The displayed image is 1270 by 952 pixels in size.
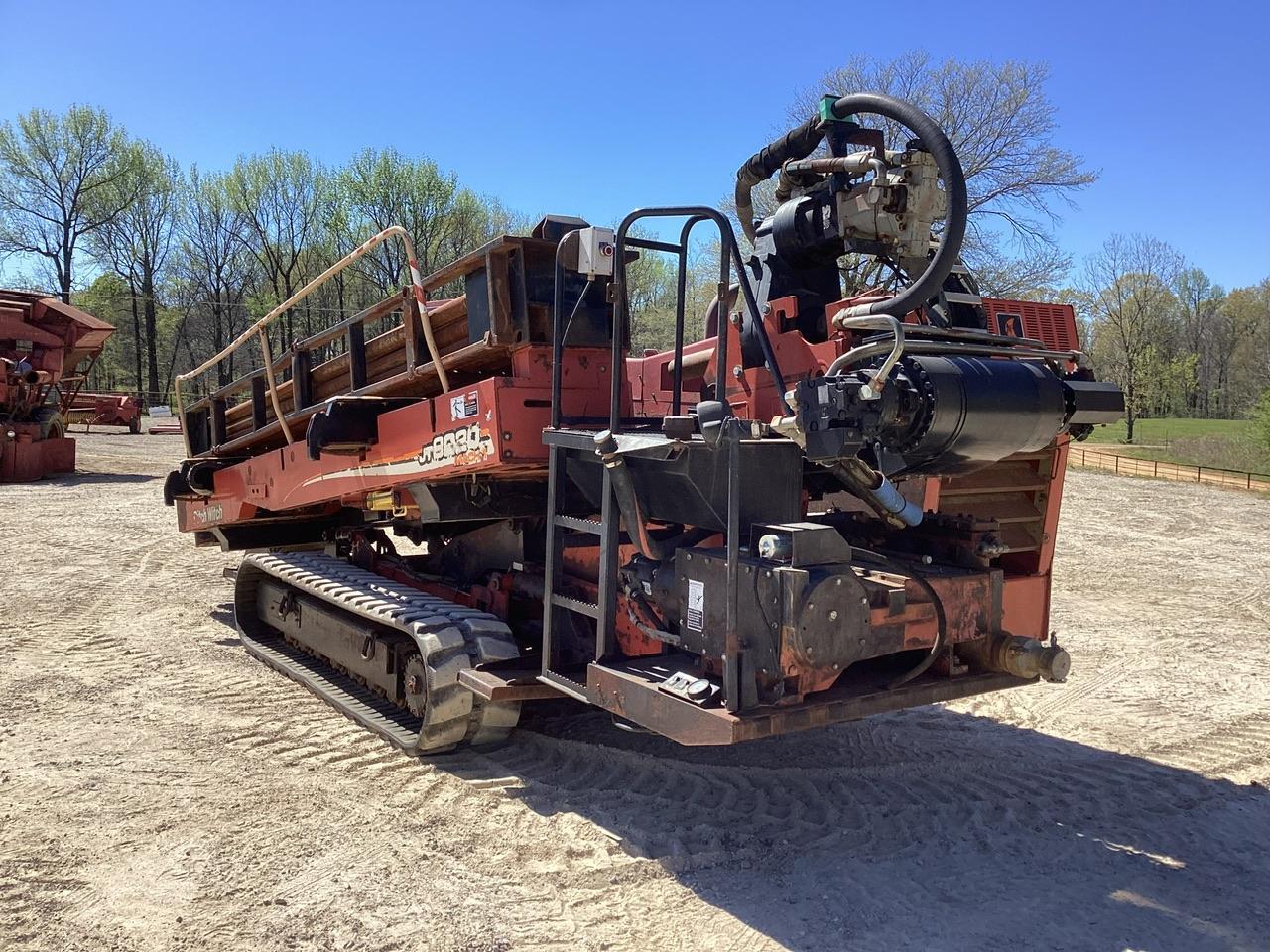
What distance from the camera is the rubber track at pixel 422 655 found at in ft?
14.6

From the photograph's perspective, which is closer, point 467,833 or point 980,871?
point 980,871

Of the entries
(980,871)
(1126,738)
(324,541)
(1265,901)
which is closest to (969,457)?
(980,871)

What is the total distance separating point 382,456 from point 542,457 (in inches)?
46.5

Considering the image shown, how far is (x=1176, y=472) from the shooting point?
66.9 ft

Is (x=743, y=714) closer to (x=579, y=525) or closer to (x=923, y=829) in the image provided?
(x=579, y=525)

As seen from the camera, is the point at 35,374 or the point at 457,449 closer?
the point at 457,449

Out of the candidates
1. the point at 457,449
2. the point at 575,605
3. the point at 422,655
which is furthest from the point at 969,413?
the point at 422,655

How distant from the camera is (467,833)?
3867mm

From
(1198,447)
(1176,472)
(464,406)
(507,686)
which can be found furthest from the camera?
(1198,447)

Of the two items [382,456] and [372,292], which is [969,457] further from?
[372,292]

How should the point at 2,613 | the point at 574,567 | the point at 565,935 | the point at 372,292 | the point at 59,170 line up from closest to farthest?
the point at 565,935 < the point at 574,567 < the point at 2,613 < the point at 59,170 < the point at 372,292

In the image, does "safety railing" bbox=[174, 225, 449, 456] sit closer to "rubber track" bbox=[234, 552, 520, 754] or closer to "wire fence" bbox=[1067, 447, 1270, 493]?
"rubber track" bbox=[234, 552, 520, 754]

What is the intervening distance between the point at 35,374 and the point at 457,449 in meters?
15.0

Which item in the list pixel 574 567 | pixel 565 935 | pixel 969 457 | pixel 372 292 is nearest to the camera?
pixel 565 935
